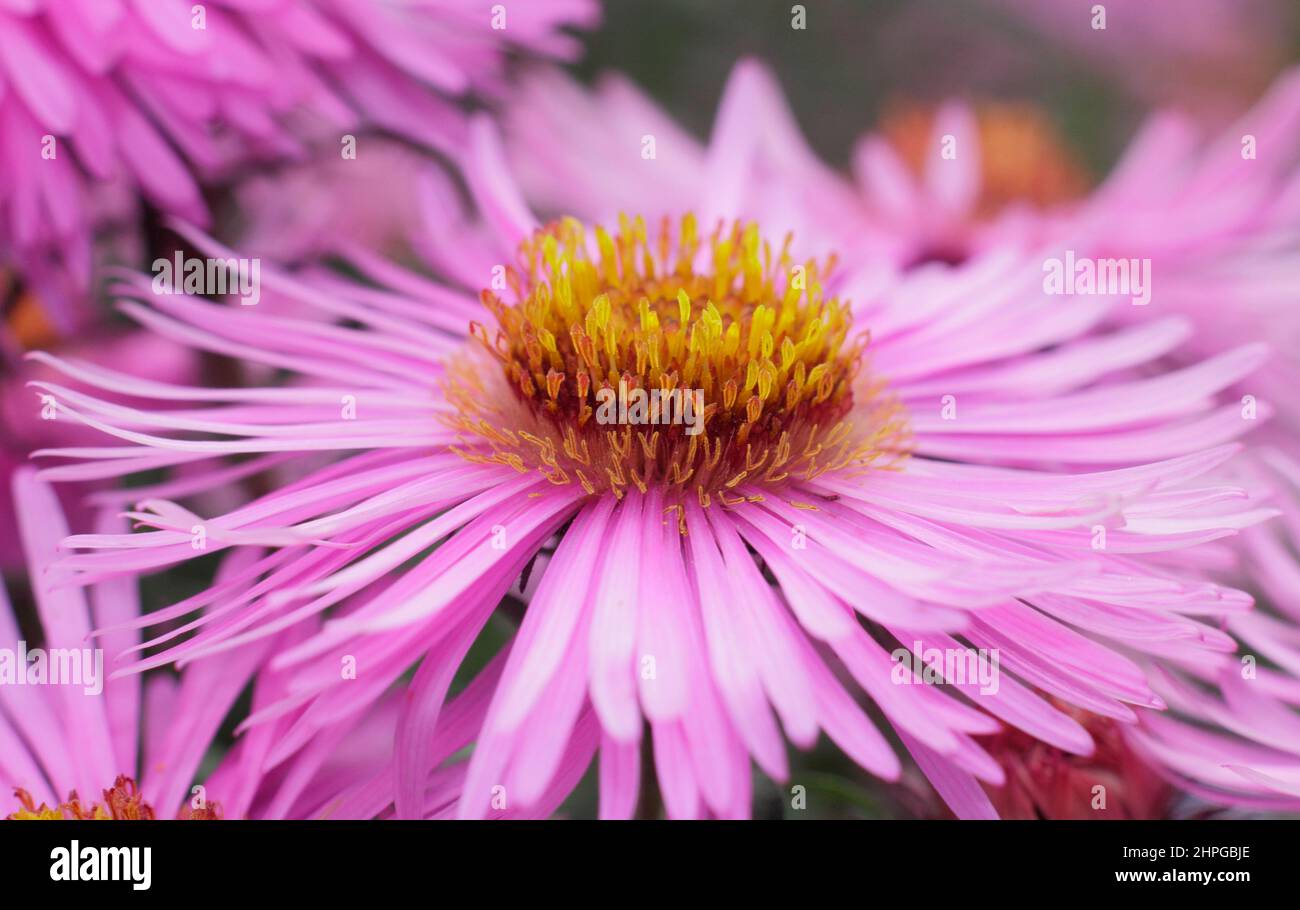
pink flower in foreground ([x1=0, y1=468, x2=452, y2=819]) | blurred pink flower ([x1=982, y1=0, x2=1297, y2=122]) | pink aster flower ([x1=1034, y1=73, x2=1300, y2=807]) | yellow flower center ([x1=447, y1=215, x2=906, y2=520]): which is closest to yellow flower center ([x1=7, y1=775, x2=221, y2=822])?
pink flower in foreground ([x1=0, y1=468, x2=452, y2=819])

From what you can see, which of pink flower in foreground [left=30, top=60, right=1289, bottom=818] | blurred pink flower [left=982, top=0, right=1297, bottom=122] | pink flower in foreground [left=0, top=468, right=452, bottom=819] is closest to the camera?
pink flower in foreground [left=30, top=60, right=1289, bottom=818]

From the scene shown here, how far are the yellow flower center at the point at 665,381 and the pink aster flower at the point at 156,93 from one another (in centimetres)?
13

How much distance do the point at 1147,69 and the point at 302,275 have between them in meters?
0.91

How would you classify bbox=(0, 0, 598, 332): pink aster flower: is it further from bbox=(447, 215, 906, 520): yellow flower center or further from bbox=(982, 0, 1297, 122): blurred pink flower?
bbox=(982, 0, 1297, 122): blurred pink flower

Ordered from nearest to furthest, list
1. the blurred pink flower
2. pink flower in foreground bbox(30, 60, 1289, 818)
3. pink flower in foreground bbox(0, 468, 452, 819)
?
pink flower in foreground bbox(30, 60, 1289, 818) < pink flower in foreground bbox(0, 468, 452, 819) < the blurred pink flower

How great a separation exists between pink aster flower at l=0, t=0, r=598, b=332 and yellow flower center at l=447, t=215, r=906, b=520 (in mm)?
126

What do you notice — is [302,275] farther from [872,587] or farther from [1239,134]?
[1239,134]

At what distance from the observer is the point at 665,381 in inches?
20.1

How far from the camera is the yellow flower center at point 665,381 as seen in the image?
496 mm

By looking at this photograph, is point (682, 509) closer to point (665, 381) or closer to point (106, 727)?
point (665, 381)

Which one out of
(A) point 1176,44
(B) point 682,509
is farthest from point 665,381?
(A) point 1176,44

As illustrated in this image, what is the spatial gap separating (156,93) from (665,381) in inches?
10.4

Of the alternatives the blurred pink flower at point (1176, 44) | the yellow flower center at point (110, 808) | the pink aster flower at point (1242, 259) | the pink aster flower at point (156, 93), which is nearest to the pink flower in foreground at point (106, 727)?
the yellow flower center at point (110, 808)

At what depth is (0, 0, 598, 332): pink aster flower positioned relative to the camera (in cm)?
51
